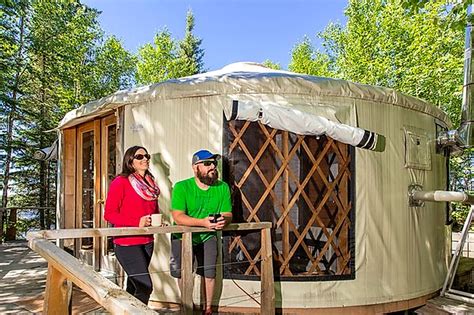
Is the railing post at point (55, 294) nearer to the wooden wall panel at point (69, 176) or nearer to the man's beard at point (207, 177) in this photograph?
the man's beard at point (207, 177)

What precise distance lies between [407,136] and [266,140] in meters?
1.34

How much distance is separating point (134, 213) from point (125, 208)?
0.19 ft

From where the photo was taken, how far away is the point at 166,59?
16.2 metres

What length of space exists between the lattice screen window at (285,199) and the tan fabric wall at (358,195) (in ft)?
0.43

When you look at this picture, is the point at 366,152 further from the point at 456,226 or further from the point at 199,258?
the point at 456,226

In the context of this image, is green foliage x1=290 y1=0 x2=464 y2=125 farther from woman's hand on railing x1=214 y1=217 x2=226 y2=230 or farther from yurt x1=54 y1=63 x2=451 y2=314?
woman's hand on railing x1=214 y1=217 x2=226 y2=230

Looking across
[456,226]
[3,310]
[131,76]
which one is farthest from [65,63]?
[456,226]

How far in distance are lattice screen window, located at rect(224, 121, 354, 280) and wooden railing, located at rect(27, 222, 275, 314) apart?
1.59 feet

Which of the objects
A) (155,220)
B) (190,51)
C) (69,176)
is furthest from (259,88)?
(190,51)

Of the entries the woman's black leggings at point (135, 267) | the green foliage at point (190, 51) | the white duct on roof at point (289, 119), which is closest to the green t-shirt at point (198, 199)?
the woman's black leggings at point (135, 267)

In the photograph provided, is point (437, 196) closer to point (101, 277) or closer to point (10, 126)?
point (101, 277)

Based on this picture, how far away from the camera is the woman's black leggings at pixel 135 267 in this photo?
218cm

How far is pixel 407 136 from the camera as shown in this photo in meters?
3.48

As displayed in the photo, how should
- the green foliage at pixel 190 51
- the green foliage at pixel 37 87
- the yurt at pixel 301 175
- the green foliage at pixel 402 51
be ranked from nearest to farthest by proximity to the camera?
the yurt at pixel 301 175 → the green foliage at pixel 37 87 → the green foliage at pixel 402 51 → the green foliage at pixel 190 51
